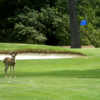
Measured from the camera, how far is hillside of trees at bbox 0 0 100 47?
46.2 meters

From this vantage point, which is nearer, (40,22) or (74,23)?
(74,23)

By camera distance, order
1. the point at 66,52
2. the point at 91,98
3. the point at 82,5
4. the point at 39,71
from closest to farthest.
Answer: the point at 91,98 → the point at 39,71 → the point at 66,52 → the point at 82,5

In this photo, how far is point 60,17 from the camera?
47719 millimetres

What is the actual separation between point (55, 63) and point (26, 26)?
2644 cm

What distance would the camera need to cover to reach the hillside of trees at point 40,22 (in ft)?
151

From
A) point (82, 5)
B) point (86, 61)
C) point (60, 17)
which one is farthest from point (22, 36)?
point (86, 61)

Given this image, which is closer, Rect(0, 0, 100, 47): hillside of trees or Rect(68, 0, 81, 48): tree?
Rect(68, 0, 81, 48): tree

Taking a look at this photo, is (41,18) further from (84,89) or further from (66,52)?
(84,89)

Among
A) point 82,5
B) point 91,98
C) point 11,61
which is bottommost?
point 91,98

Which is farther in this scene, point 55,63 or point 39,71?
point 55,63

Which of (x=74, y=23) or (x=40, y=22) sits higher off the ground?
(x=40, y=22)

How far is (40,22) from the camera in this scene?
47.4m

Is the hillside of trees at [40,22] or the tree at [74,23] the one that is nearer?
the tree at [74,23]

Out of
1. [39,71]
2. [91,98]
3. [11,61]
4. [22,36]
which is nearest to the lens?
[91,98]
